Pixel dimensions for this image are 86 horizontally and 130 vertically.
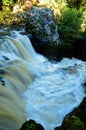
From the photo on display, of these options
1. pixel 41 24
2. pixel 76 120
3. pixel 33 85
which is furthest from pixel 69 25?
pixel 76 120

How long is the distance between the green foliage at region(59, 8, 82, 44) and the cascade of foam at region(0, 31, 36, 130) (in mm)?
1744

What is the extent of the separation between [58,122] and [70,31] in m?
6.75

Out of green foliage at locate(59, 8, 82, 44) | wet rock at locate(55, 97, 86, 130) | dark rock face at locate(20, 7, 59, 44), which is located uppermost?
wet rock at locate(55, 97, 86, 130)

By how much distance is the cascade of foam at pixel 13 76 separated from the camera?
661 centimetres

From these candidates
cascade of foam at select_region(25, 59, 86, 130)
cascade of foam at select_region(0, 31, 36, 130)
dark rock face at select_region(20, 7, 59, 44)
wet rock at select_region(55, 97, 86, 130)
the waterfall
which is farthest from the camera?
dark rock face at select_region(20, 7, 59, 44)

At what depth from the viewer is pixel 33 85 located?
348 inches

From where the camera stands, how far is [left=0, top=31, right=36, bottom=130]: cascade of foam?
6605mm

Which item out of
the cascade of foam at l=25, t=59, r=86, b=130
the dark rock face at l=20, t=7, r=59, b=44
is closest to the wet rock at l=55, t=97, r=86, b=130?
the cascade of foam at l=25, t=59, r=86, b=130

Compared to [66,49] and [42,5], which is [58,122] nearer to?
[66,49]

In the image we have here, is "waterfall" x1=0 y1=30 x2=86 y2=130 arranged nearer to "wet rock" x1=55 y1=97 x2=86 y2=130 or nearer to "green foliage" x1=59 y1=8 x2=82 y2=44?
"wet rock" x1=55 y1=97 x2=86 y2=130

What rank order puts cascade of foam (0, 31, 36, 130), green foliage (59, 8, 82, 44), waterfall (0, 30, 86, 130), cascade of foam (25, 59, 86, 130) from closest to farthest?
1. cascade of foam (0, 31, 36, 130)
2. waterfall (0, 30, 86, 130)
3. cascade of foam (25, 59, 86, 130)
4. green foliage (59, 8, 82, 44)

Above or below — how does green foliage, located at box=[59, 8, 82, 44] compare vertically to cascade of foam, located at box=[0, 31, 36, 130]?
below

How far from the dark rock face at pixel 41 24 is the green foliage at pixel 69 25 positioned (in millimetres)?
489

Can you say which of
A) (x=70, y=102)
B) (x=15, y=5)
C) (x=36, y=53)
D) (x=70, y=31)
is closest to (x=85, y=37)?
(x=70, y=31)
